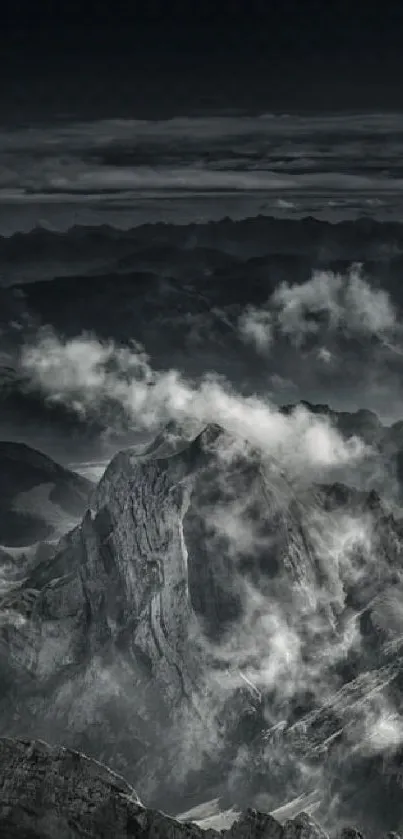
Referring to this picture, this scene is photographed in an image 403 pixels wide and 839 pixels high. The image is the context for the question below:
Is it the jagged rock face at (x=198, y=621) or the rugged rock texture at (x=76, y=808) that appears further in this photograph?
the jagged rock face at (x=198, y=621)

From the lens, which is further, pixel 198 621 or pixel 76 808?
pixel 198 621

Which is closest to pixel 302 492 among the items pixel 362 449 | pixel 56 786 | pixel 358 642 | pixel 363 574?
pixel 363 574

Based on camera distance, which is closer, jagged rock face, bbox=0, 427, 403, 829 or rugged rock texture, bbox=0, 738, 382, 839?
rugged rock texture, bbox=0, 738, 382, 839

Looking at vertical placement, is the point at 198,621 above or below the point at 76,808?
above

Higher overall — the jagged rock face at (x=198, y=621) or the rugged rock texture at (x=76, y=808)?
the jagged rock face at (x=198, y=621)
